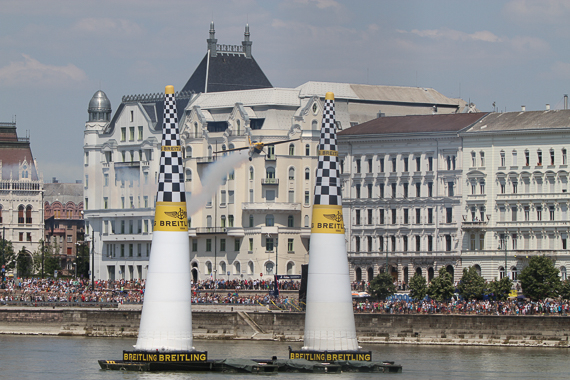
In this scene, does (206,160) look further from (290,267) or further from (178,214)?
(178,214)

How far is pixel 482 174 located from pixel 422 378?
65.9 metres

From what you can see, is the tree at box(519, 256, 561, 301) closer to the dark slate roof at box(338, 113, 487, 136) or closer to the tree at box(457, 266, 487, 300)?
the tree at box(457, 266, 487, 300)

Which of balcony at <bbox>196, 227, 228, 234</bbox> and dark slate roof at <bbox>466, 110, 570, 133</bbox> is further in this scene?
balcony at <bbox>196, 227, 228, 234</bbox>

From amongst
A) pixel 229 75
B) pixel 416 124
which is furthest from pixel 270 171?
A: pixel 416 124

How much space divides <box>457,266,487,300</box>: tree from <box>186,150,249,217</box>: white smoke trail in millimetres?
41784

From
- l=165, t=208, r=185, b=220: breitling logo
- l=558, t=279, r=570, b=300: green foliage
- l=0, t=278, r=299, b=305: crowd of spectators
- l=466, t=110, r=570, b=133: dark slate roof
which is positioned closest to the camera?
l=165, t=208, r=185, b=220: breitling logo

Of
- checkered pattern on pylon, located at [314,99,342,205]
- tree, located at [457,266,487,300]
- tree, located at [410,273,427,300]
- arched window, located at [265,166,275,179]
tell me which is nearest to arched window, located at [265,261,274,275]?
arched window, located at [265,166,275,179]

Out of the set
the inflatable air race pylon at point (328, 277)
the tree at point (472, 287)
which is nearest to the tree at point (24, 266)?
the tree at point (472, 287)

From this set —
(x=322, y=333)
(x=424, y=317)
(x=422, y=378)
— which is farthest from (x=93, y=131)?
(x=322, y=333)

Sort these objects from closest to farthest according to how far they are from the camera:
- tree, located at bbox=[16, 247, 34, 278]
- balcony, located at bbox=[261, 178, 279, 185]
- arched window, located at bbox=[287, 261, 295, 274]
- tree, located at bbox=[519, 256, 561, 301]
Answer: tree, located at bbox=[519, 256, 561, 301] → arched window, located at bbox=[287, 261, 295, 274] → balcony, located at bbox=[261, 178, 279, 185] → tree, located at bbox=[16, 247, 34, 278]

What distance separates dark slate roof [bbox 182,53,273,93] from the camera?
16675cm

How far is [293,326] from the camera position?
110438 mm

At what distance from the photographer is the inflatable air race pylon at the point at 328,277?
6066cm

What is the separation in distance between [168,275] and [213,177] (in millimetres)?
96495
